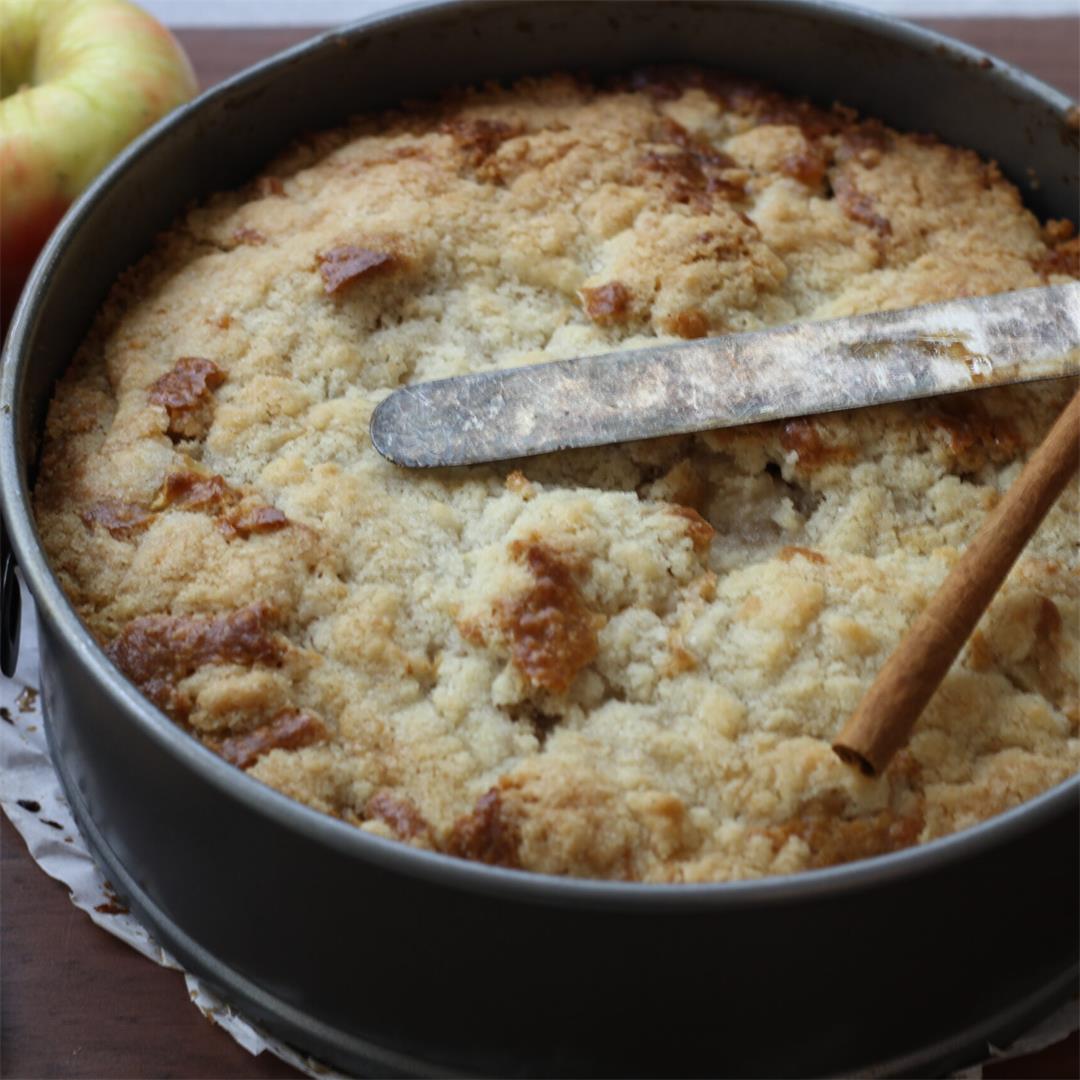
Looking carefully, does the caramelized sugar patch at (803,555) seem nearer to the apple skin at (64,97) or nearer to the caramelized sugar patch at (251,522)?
the caramelized sugar patch at (251,522)

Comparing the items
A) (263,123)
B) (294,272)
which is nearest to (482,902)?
(294,272)

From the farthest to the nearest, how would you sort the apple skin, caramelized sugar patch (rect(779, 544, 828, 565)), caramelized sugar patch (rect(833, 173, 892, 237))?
the apple skin, caramelized sugar patch (rect(833, 173, 892, 237)), caramelized sugar patch (rect(779, 544, 828, 565))

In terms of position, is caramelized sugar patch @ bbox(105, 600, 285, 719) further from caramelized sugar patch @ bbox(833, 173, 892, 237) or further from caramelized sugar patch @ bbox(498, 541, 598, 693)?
caramelized sugar patch @ bbox(833, 173, 892, 237)

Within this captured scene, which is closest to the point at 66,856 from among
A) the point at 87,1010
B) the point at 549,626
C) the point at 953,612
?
the point at 87,1010

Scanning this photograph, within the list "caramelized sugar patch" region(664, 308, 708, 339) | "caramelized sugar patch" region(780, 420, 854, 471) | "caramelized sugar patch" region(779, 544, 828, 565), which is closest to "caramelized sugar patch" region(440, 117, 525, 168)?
"caramelized sugar patch" region(664, 308, 708, 339)

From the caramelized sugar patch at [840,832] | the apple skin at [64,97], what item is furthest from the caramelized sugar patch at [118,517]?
the caramelized sugar patch at [840,832]

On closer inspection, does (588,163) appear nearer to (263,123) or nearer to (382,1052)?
(263,123)
